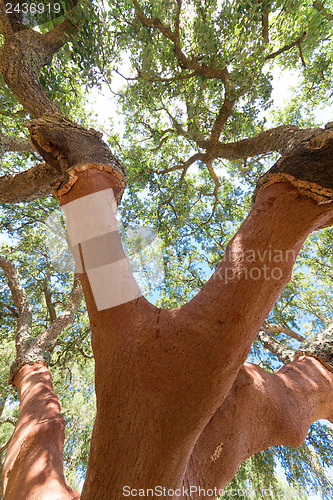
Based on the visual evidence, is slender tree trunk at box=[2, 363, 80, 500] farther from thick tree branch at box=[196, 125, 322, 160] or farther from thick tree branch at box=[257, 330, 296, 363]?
thick tree branch at box=[257, 330, 296, 363]

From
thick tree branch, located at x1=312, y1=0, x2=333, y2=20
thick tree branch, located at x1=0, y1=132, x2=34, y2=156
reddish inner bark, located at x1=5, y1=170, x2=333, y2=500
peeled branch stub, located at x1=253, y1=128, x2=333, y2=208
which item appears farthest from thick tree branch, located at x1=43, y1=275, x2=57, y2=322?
thick tree branch, located at x1=312, y1=0, x2=333, y2=20

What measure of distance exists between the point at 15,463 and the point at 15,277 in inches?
152

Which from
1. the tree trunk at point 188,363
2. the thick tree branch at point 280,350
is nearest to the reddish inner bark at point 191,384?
the tree trunk at point 188,363

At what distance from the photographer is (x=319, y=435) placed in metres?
4.88

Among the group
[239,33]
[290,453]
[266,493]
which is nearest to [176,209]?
[239,33]

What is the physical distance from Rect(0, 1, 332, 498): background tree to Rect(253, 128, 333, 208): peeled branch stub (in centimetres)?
63

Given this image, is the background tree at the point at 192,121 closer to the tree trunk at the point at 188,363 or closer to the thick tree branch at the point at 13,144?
the thick tree branch at the point at 13,144

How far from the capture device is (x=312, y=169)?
1471mm

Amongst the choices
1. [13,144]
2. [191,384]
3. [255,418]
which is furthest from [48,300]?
[191,384]

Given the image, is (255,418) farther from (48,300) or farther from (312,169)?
(48,300)

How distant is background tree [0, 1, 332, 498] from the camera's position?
12.2ft

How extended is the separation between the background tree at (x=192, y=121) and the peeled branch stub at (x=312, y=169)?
0.63 meters

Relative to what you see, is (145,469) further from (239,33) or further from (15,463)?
(239,33)

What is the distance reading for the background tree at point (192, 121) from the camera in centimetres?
372
